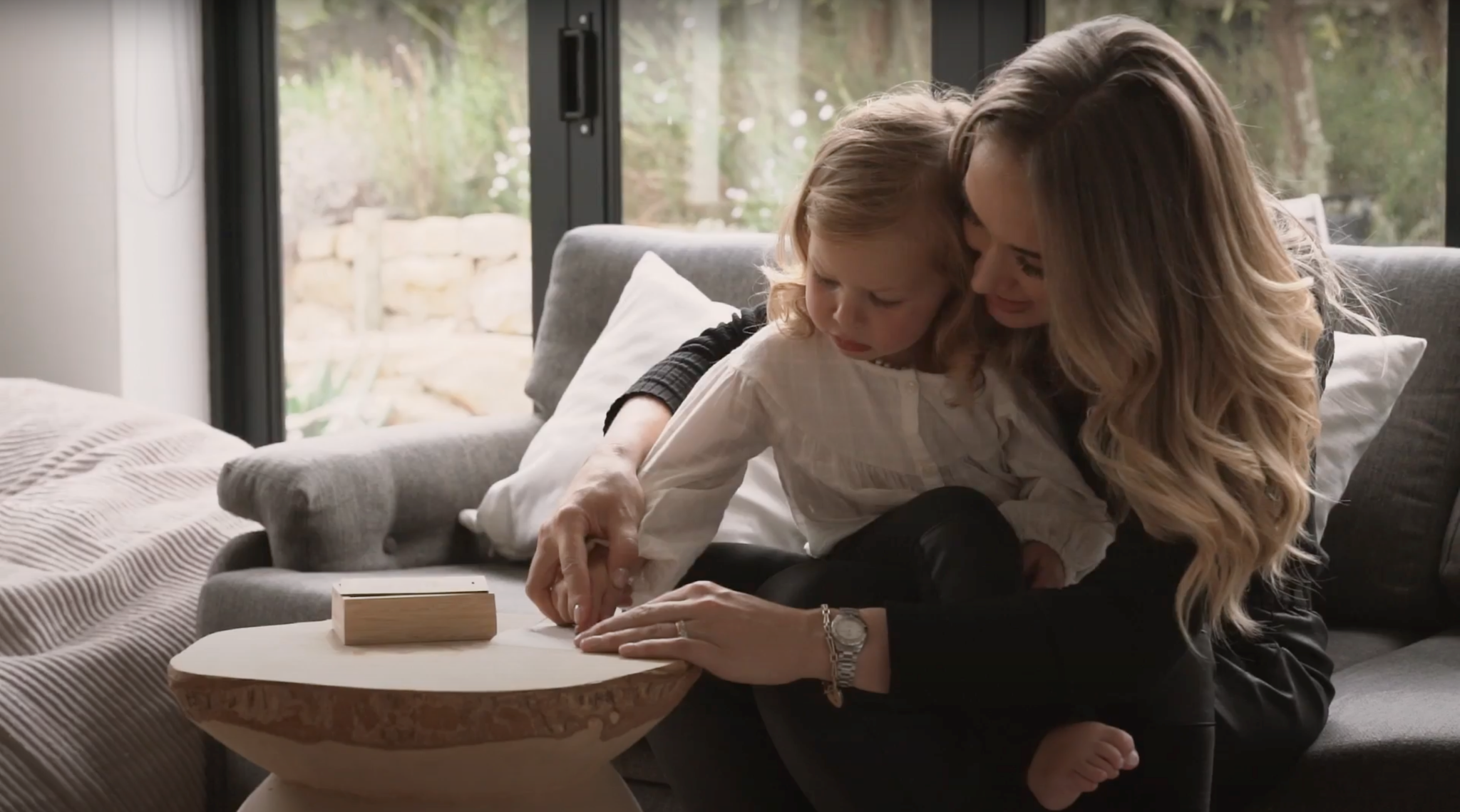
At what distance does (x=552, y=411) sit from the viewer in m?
2.46

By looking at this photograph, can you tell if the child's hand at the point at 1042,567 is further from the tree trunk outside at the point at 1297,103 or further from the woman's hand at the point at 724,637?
the tree trunk outside at the point at 1297,103

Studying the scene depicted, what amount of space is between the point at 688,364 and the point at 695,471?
0.87ft

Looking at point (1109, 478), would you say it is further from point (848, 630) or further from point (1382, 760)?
point (1382, 760)

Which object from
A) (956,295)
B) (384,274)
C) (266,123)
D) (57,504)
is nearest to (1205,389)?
(956,295)

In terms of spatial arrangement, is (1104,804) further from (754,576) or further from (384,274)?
(384,274)

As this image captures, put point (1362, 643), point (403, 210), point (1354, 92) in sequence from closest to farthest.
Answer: point (1362, 643)
point (1354, 92)
point (403, 210)

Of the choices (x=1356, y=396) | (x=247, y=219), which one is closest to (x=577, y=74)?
(x=247, y=219)

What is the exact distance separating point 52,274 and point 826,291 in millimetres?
2962

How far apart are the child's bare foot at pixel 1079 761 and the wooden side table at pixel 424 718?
0.31 meters

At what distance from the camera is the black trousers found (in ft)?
4.23

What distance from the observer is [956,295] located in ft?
4.72

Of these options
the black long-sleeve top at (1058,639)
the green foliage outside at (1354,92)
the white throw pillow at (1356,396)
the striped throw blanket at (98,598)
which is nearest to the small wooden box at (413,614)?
the black long-sleeve top at (1058,639)

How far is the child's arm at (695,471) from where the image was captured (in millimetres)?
1412

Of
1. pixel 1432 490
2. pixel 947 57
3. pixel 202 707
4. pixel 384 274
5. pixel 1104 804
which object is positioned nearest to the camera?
pixel 202 707
